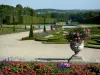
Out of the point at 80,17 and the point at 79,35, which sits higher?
the point at 79,35

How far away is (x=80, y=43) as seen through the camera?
9023mm

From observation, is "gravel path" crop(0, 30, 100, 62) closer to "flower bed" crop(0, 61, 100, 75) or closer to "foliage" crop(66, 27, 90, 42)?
"foliage" crop(66, 27, 90, 42)

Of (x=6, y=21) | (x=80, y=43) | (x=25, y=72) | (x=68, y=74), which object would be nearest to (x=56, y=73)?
(x=68, y=74)

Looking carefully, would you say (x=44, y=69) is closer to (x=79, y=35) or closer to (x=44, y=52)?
(x=79, y=35)

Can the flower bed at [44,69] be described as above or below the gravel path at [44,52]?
above

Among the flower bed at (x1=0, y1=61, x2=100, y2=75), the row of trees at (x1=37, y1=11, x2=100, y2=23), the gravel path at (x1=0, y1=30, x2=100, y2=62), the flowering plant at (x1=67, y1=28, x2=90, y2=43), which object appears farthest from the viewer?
the row of trees at (x1=37, y1=11, x2=100, y2=23)

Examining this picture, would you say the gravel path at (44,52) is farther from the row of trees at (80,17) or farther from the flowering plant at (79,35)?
the row of trees at (80,17)

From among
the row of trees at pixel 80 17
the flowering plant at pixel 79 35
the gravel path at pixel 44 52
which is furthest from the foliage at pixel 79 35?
the row of trees at pixel 80 17

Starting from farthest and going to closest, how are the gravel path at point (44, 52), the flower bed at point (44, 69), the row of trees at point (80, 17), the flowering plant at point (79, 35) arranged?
the row of trees at point (80, 17)
the gravel path at point (44, 52)
the flowering plant at point (79, 35)
the flower bed at point (44, 69)

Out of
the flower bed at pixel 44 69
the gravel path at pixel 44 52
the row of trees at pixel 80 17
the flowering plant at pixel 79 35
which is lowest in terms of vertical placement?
the row of trees at pixel 80 17

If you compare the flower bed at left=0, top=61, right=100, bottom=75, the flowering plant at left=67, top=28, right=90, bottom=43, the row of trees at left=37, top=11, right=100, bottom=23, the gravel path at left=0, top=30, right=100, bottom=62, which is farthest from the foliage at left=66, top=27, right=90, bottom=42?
the row of trees at left=37, top=11, right=100, bottom=23

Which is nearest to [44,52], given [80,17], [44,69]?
[44,69]

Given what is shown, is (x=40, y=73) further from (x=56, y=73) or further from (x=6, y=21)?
(x=6, y=21)

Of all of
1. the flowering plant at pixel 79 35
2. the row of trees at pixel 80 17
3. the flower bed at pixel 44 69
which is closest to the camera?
the flower bed at pixel 44 69
